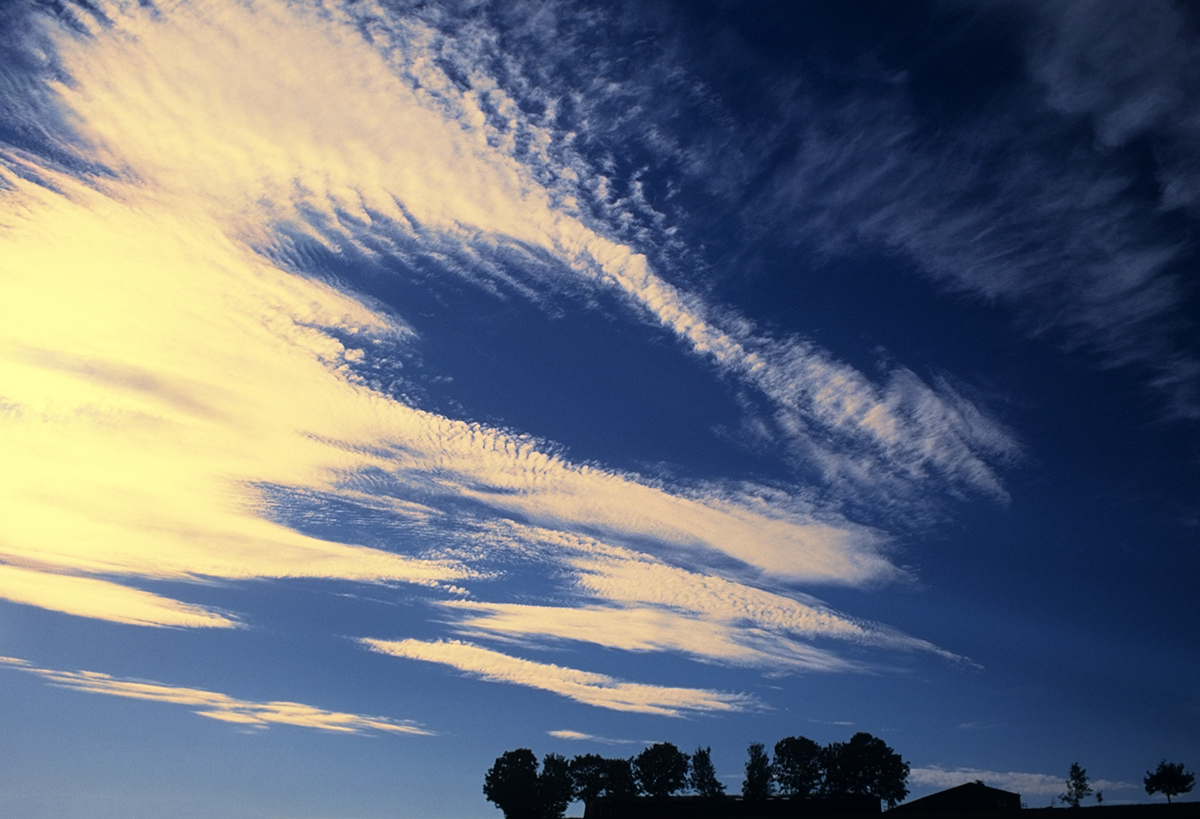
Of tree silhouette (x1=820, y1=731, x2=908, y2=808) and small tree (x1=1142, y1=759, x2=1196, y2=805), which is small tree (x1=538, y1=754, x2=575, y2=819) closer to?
tree silhouette (x1=820, y1=731, x2=908, y2=808)

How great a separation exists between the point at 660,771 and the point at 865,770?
51109 mm

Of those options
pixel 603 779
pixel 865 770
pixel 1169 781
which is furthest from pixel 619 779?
pixel 1169 781

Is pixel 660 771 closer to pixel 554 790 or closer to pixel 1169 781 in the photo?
pixel 554 790

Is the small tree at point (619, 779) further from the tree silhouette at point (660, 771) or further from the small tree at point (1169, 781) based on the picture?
the small tree at point (1169, 781)

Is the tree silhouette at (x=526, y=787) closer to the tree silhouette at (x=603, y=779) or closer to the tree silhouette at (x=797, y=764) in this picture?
the tree silhouette at (x=603, y=779)

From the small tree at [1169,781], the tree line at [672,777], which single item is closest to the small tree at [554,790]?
the tree line at [672,777]

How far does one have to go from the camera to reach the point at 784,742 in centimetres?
19900

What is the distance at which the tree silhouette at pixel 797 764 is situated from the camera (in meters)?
194

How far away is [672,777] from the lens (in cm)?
19688

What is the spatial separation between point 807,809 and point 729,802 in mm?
22630

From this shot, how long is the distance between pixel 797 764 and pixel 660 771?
115 feet

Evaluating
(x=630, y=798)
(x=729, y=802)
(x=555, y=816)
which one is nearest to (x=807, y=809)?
(x=729, y=802)

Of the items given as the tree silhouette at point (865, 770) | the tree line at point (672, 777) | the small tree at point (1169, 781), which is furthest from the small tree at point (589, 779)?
the small tree at point (1169, 781)

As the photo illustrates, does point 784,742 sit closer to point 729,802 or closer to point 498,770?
point 729,802
